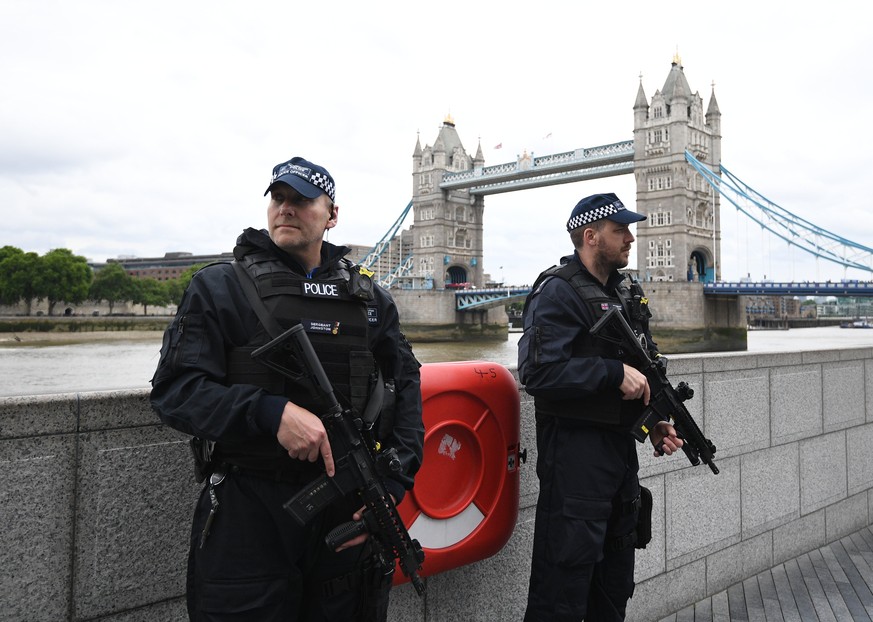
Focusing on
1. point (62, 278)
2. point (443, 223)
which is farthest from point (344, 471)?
point (443, 223)

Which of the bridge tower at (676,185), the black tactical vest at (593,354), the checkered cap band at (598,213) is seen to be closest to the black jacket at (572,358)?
the black tactical vest at (593,354)

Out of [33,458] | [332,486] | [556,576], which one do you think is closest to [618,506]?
[556,576]

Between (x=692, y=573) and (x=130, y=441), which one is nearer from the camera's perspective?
(x=130, y=441)

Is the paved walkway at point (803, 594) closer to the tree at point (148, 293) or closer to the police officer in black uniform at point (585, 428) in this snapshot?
the police officer in black uniform at point (585, 428)

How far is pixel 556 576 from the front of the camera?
199 cm

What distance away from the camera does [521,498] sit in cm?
248

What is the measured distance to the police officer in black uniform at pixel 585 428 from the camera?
77.2 inches

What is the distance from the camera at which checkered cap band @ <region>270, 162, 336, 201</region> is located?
155 cm

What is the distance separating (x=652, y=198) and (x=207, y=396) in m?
44.0

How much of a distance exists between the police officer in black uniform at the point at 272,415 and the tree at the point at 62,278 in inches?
1879

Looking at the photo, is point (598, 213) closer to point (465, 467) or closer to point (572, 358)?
point (572, 358)

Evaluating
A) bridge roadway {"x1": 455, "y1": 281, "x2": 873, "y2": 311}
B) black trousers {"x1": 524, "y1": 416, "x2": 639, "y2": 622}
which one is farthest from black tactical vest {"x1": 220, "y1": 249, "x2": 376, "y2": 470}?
bridge roadway {"x1": 455, "y1": 281, "x2": 873, "y2": 311}

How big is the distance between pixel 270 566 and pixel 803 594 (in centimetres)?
266

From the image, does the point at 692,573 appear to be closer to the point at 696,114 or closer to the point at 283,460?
the point at 283,460
